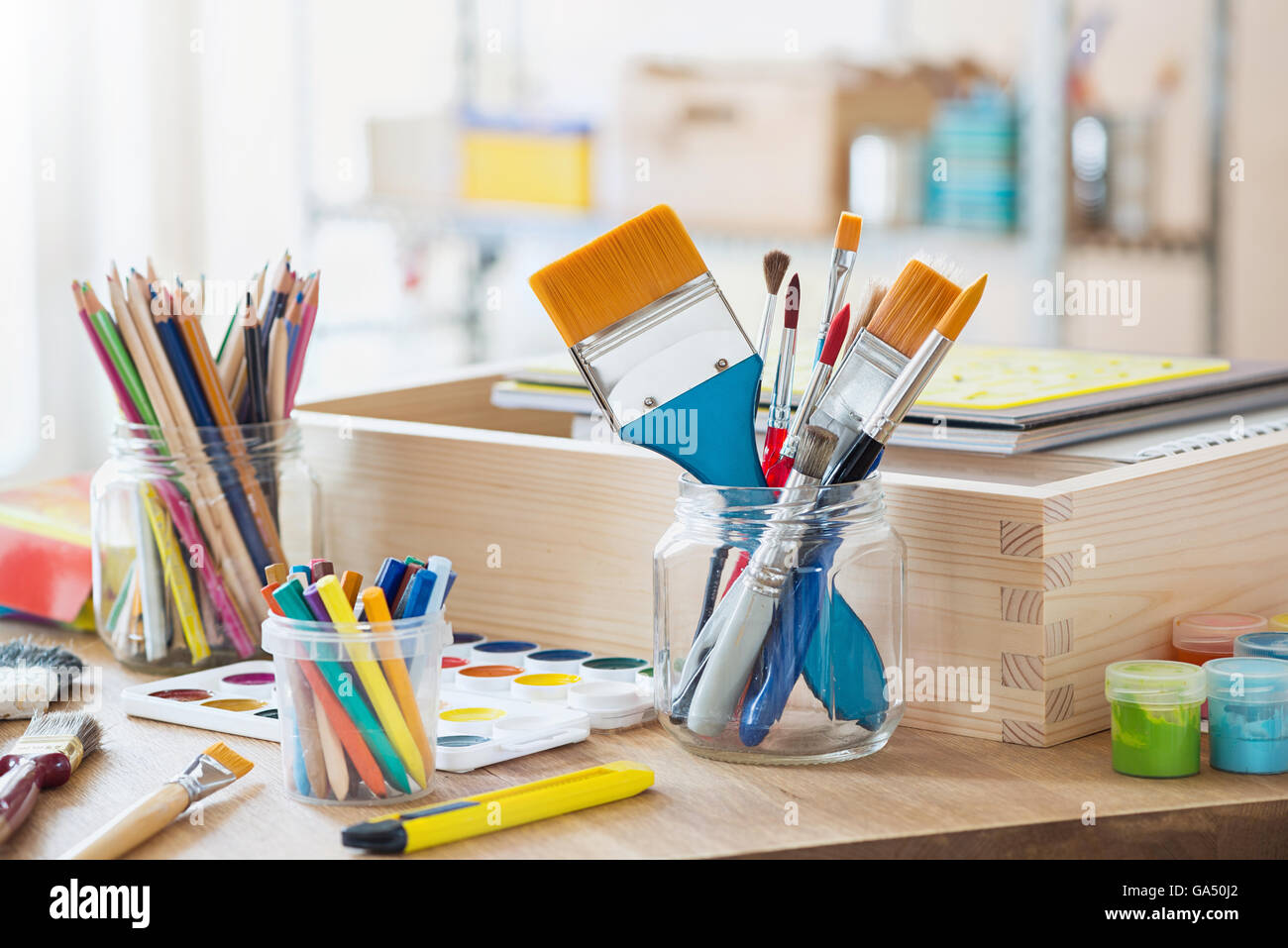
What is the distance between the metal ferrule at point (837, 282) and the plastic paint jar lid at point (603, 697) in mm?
202

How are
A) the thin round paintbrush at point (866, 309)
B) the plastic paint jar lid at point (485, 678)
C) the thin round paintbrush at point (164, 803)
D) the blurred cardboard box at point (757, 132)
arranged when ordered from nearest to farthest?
1. the thin round paintbrush at point (164, 803)
2. the thin round paintbrush at point (866, 309)
3. the plastic paint jar lid at point (485, 678)
4. the blurred cardboard box at point (757, 132)

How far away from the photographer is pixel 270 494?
0.90 m

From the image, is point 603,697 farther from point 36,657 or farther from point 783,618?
point 36,657

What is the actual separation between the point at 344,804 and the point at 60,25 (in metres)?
1.64

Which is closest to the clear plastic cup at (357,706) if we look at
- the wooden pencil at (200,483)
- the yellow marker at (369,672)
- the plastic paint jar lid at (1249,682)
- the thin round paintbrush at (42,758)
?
the yellow marker at (369,672)

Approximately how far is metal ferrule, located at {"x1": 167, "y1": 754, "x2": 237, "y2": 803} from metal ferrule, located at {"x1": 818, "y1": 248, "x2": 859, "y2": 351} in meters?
0.33

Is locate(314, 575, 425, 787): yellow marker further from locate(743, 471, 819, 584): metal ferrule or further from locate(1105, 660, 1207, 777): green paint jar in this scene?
locate(1105, 660, 1207, 777): green paint jar

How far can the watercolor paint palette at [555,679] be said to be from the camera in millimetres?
771

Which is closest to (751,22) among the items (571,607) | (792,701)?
(571,607)

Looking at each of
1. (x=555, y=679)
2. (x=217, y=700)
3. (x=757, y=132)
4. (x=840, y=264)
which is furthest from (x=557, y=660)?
(x=757, y=132)

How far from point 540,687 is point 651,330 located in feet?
0.71

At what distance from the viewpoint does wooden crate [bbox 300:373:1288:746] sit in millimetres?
728

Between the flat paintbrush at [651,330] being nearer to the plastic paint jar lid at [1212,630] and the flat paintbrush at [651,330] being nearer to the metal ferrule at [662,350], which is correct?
Result: the metal ferrule at [662,350]

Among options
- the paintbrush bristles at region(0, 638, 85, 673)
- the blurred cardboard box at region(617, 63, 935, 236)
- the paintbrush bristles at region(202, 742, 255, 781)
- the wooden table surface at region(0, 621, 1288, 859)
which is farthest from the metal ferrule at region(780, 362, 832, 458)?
the blurred cardboard box at region(617, 63, 935, 236)
